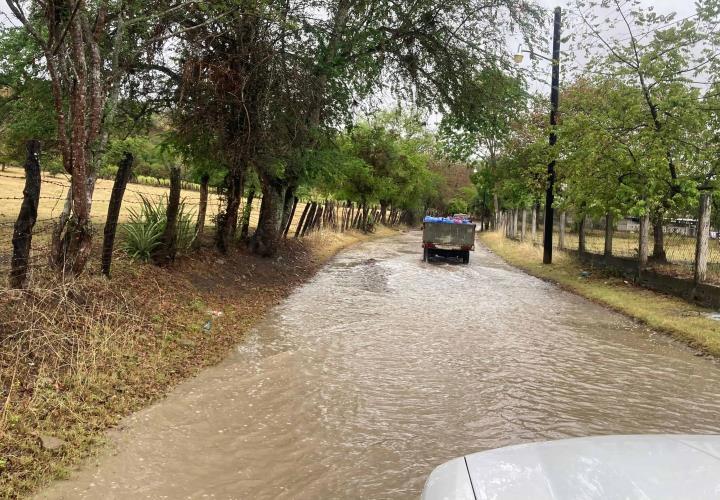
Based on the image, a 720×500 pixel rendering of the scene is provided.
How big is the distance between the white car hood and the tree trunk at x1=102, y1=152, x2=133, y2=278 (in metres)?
7.14

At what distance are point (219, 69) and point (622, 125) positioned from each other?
10.1 meters

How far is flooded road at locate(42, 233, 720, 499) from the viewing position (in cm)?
434

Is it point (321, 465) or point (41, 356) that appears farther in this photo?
point (41, 356)

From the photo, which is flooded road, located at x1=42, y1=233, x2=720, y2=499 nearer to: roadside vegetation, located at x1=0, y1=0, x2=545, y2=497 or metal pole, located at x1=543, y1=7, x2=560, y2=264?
roadside vegetation, located at x1=0, y1=0, x2=545, y2=497

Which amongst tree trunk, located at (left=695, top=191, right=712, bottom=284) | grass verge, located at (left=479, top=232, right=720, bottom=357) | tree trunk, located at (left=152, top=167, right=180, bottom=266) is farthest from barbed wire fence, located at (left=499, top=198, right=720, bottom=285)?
tree trunk, located at (left=152, top=167, right=180, bottom=266)

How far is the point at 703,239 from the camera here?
1217cm

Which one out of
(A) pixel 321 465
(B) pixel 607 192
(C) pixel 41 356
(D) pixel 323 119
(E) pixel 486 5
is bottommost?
(A) pixel 321 465

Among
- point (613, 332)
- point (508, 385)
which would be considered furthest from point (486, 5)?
point (508, 385)

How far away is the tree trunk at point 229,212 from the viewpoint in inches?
536

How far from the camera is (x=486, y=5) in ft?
48.3

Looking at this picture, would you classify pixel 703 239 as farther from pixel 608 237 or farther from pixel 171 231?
pixel 171 231

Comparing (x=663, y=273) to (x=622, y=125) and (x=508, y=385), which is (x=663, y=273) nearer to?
(x=622, y=125)

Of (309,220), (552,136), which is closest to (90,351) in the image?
(552,136)

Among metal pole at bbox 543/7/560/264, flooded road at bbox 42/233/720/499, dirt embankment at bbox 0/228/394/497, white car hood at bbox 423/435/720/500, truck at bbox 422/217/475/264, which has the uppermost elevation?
metal pole at bbox 543/7/560/264
